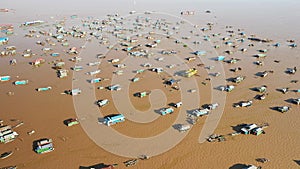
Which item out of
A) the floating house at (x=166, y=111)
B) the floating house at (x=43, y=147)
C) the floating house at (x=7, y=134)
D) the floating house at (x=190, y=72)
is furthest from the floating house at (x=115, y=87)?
the floating house at (x=7, y=134)

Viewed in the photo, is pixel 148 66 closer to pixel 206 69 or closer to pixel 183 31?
pixel 206 69

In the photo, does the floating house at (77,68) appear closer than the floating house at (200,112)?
No

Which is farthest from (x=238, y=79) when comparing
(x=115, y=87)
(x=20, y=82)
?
(x=20, y=82)

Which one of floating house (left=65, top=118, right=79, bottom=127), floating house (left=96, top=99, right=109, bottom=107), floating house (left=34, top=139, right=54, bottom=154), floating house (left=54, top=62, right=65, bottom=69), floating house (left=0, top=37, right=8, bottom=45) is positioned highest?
floating house (left=0, top=37, right=8, bottom=45)

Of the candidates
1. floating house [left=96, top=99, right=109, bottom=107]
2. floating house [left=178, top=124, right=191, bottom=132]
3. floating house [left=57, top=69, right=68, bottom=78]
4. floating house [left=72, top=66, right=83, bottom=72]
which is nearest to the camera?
floating house [left=178, top=124, right=191, bottom=132]

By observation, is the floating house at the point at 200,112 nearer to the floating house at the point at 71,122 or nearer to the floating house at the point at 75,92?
the floating house at the point at 71,122

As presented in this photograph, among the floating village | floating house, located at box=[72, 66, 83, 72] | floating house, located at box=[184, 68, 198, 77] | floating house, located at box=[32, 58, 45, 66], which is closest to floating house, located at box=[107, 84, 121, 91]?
the floating village

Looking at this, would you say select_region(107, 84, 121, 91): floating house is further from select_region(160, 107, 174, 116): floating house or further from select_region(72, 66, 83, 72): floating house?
select_region(72, 66, 83, 72): floating house
